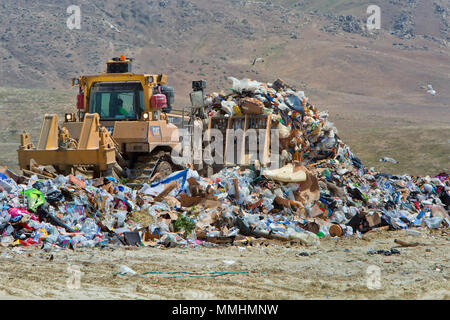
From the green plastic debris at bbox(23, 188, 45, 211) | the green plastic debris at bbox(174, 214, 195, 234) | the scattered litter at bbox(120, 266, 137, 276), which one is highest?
the green plastic debris at bbox(23, 188, 45, 211)

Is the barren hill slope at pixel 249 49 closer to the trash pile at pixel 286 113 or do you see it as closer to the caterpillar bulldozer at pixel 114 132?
the trash pile at pixel 286 113

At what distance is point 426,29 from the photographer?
259 ft

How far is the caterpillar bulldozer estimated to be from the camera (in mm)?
9414

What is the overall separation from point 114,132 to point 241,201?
2436 millimetres

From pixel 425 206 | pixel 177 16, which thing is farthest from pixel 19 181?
pixel 177 16

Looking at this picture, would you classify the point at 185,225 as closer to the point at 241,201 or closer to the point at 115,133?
the point at 241,201

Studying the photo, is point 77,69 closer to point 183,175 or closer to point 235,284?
point 183,175

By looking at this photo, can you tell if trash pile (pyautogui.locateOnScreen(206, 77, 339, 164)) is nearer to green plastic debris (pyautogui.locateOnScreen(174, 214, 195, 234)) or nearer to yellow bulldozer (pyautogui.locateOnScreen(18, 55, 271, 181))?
yellow bulldozer (pyautogui.locateOnScreen(18, 55, 271, 181))

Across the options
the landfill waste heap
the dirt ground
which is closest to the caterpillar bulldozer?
the landfill waste heap

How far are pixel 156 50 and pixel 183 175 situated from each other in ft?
178

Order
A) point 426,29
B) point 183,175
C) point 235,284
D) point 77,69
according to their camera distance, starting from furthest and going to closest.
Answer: point 426,29 → point 77,69 → point 183,175 → point 235,284

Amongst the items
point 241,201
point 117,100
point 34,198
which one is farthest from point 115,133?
point 34,198

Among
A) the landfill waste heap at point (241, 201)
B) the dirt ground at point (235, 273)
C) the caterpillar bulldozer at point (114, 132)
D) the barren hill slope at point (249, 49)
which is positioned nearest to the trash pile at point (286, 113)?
the landfill waste heap at point (241, 201)

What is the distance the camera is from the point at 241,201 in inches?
385
